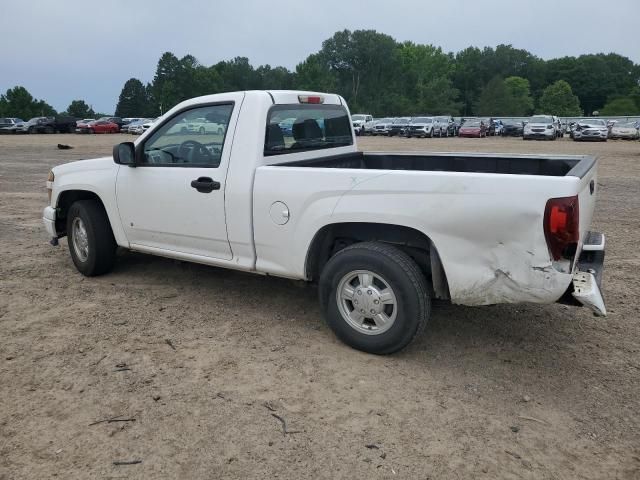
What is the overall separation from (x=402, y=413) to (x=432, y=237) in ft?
3.65

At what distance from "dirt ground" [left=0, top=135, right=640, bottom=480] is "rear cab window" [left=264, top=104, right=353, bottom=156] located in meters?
1.40

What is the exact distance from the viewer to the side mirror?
16.4ft

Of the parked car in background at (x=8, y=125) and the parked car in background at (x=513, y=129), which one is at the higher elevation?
the parked car in background at (x=8, y=125)

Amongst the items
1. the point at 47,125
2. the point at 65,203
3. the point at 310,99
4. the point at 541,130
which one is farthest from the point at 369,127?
the point at 310,99

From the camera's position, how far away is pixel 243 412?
3.29 metres

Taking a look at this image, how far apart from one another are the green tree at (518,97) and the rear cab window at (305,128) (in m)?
99.2

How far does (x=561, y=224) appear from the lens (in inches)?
127

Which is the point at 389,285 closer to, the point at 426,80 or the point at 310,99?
the point at 310,99

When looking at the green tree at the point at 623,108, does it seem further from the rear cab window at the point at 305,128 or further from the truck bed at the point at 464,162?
the rear cab window at the point at 305,128

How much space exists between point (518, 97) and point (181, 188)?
10948cm

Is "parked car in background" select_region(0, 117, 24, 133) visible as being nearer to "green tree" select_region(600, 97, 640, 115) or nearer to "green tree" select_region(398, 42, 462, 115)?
"green tree" select_region(398, 42, 462, 115)

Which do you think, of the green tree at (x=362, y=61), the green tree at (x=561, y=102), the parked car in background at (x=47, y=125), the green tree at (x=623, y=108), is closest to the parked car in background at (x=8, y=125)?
the parked car in background at (x=47, y=125)

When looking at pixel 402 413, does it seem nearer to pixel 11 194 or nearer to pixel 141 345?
pixel 141 345

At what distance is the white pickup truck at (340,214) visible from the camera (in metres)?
3.40
